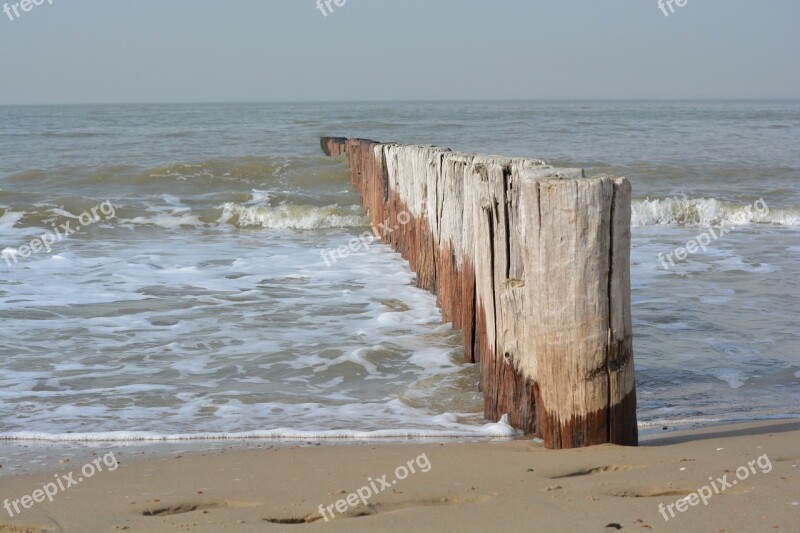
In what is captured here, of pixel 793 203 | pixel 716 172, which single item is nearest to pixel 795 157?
pixel 716 172

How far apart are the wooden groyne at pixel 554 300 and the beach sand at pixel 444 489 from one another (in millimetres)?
202

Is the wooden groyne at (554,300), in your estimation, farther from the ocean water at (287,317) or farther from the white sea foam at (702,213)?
the white sea foam at (702,213)

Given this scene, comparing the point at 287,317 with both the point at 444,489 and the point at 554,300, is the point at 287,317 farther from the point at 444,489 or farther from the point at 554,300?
the point at 444,489

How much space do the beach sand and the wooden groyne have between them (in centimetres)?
20

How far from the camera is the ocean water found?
4691mm

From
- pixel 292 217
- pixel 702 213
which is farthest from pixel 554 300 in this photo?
pixel 702 213

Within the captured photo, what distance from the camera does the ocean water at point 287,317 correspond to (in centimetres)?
469

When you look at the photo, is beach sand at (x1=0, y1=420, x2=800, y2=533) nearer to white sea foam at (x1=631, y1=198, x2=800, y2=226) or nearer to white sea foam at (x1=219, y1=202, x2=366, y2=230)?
white sea foam at (x1=219, y1=202, x2=366, y2=230)

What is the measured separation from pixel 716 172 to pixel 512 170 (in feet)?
53.2

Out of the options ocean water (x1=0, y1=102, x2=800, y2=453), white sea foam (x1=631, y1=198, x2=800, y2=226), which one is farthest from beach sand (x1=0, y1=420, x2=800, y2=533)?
white sea foam (x1=631, y1=198, x2=800, y2=226)

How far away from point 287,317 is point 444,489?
385 cm

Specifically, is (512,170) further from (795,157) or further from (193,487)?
(795,157)

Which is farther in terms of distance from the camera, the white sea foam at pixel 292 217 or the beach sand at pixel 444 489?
the white sea foam at pixel 292 217

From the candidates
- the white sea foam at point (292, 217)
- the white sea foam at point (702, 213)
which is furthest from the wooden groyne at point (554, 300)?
the white sea foam at point (702, 213)
